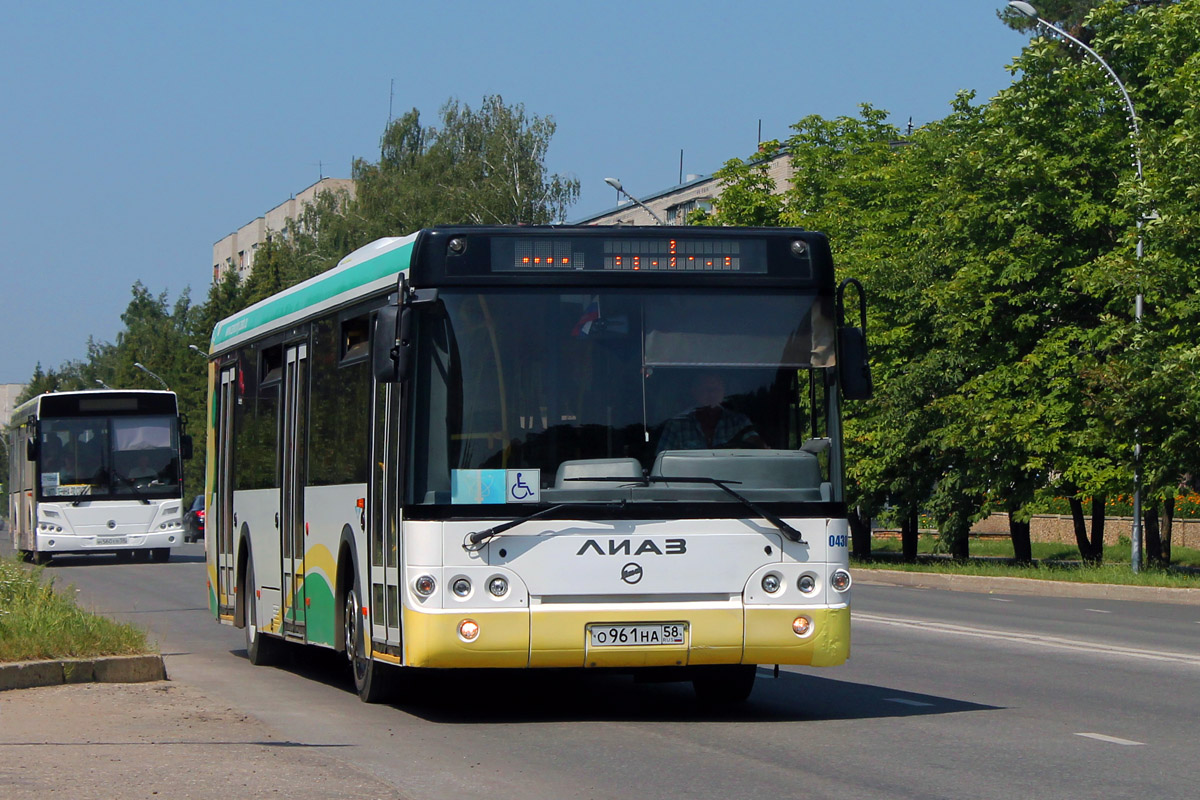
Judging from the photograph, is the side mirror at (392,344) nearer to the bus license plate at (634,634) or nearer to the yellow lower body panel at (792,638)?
the bus license plate at (634,634)

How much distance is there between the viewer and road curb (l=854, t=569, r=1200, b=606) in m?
25.6

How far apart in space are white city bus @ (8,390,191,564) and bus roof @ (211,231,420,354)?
69.9 feet

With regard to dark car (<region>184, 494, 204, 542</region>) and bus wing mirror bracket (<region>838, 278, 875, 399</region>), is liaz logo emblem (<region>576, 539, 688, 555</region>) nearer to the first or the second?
bus wing mirror bracket (<region>838, 278, 875, 399</region>)

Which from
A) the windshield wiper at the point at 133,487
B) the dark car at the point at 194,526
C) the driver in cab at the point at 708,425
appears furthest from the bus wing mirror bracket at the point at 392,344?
the dark car at the point at 194,526

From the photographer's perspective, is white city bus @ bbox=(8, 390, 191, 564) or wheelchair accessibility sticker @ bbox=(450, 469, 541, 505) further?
white city bus @ bbox=(8, 390, 191, 564)

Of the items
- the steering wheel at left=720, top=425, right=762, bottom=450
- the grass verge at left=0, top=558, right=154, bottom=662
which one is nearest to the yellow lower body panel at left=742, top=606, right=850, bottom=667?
the steering wheel at left=720, top=425, right=762, bottom=450

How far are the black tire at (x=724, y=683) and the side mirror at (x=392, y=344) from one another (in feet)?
9.56

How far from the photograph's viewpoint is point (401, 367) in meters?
9.77

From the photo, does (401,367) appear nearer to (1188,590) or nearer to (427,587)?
(427,587)

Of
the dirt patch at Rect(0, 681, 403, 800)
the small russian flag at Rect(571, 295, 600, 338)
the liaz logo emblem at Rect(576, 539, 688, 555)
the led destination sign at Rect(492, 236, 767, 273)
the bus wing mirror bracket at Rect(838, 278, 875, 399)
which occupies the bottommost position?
the dirt patch at Rect(0, 681, 403, 800)

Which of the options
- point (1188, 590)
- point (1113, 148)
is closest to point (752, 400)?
point (1188, 590)

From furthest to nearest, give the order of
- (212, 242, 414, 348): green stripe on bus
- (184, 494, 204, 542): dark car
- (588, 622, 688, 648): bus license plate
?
(184, 494, 204, 542): dark car → (212, 242, 414, 348): green stripe on bus → (588, 622, 688, 648): bus license plate

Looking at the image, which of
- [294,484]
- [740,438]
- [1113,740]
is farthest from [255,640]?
[1113,740]

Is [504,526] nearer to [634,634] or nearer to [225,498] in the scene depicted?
[634,634]
